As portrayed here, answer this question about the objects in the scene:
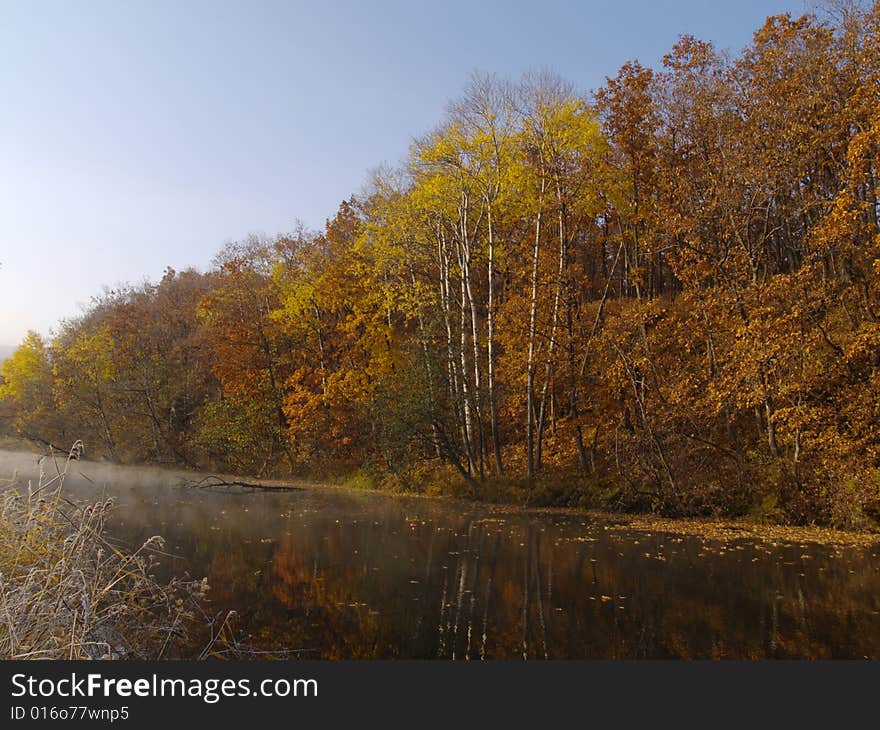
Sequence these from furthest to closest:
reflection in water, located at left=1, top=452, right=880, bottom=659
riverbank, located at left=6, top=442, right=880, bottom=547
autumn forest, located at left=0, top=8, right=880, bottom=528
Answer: autumn forest, located at left=0, top=8, right=880, bottom=528
riverbank, located at left=6, top=442, right=880, bottom=547
reflection in water, located at left=1, top=452, right=880, bottom=659

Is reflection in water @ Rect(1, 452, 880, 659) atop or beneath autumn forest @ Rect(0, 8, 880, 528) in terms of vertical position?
beneath

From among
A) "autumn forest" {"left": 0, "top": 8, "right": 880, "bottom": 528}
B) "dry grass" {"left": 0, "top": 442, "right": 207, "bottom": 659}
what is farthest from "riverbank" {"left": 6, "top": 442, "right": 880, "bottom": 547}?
"dry grass" {"left": 0, "top": 442, "right": 207, "bottom": 659}

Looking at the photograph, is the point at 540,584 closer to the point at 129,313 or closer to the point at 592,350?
the point at 592,350

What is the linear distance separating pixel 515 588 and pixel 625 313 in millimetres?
11725

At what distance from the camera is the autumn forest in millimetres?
15633

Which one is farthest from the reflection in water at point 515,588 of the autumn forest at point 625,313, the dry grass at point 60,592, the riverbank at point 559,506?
the autumn forest at point 625,313

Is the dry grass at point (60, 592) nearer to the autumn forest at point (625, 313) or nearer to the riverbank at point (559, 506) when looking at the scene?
the riverbank at point (559, 506)

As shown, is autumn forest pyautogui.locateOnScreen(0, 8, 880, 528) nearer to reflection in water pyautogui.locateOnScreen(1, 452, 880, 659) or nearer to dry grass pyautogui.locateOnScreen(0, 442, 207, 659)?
reflection in water pyautogui.locateOnScreen(1, 452, 880, 659)

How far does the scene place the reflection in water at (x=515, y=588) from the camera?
724cm

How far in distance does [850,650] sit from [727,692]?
7.61 ft

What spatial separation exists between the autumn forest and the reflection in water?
3.36 m

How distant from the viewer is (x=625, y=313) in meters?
19.7

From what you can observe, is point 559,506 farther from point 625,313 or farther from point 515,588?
point 515,588

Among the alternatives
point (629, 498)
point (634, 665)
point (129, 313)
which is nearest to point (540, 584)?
point (634, 665)
